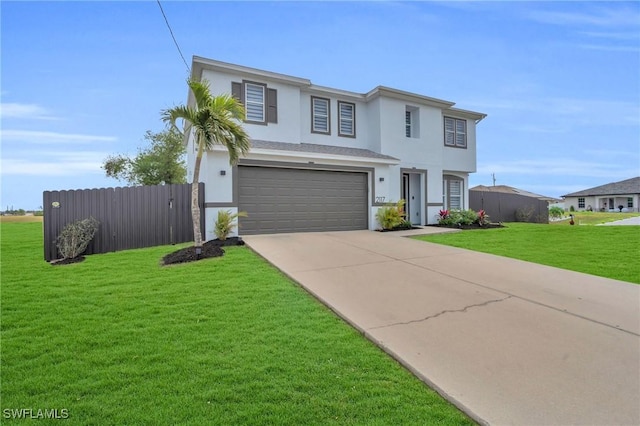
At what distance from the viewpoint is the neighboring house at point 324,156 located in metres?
11.0

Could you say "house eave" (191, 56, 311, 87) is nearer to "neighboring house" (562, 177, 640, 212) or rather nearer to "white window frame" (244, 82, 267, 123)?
"white window frame" (244, 82, 267, 123)

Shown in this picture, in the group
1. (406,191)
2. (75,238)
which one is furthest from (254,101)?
(406,191)

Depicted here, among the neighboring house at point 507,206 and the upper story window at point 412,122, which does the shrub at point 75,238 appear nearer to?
the upper story window at point 412,122

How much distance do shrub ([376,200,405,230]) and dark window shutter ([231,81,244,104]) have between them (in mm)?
6811

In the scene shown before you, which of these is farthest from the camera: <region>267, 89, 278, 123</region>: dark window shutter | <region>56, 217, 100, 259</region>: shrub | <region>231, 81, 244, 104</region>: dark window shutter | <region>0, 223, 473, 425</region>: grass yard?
<region>267, 89, 278, 123</region>: dark window shutter

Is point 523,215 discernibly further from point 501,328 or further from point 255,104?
point 501,328

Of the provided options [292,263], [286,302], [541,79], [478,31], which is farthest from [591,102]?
[286,302]

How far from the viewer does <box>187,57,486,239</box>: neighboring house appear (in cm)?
1102

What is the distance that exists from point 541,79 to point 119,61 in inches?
687

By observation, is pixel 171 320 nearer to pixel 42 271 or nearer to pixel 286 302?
pixel 286 302

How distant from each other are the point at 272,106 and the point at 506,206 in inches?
646

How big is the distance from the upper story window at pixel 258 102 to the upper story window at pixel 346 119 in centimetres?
313

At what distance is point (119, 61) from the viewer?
1088 centimetres

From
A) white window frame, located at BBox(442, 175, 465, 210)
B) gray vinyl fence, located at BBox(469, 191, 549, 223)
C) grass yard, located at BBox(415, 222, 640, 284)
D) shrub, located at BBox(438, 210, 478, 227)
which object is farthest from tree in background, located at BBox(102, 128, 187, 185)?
grass yard, located at BBox(415, 222, 640, 284)
